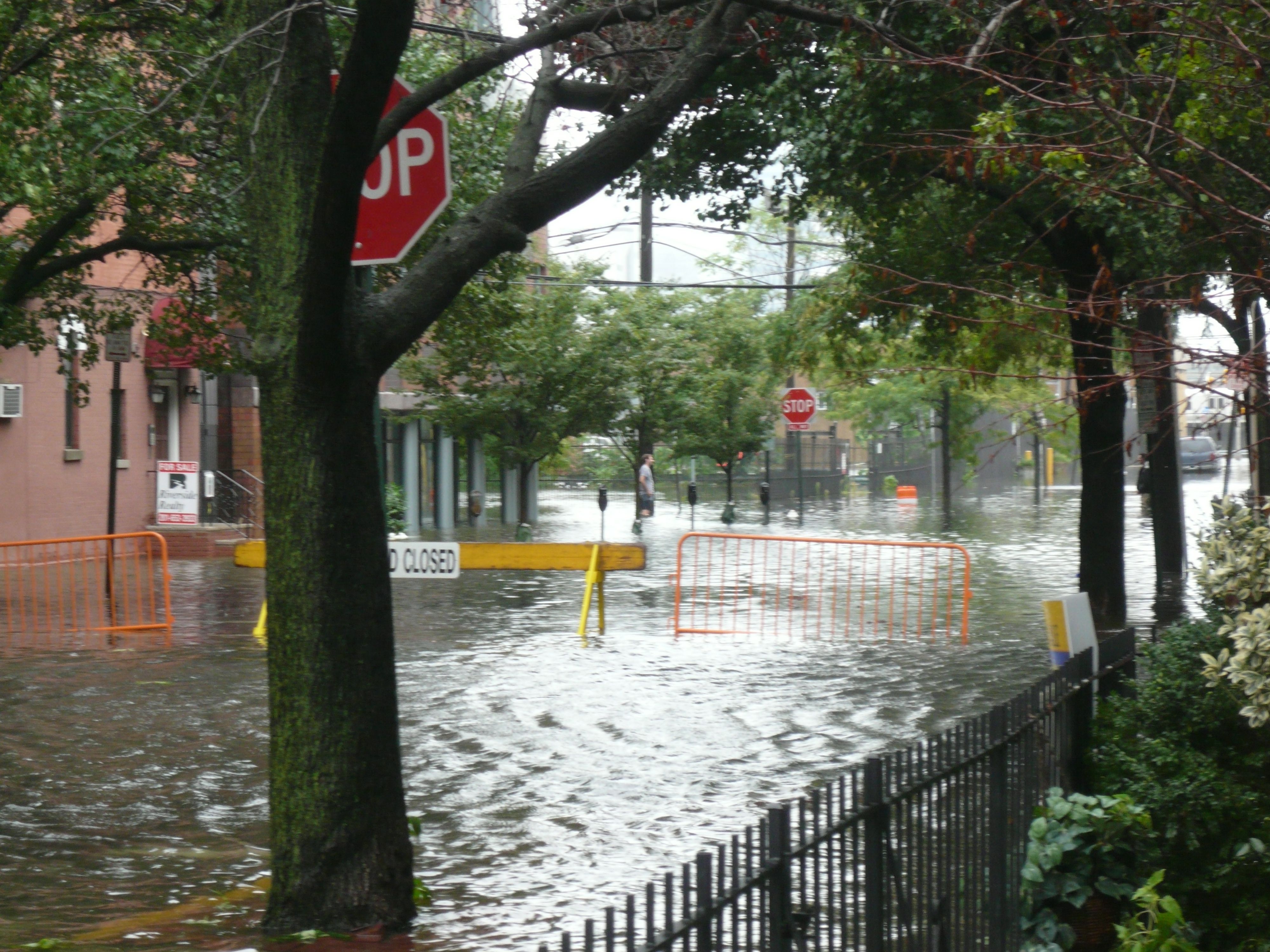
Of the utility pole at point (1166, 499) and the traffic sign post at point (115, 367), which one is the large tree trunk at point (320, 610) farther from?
the traffic sign post at point (115, 367)

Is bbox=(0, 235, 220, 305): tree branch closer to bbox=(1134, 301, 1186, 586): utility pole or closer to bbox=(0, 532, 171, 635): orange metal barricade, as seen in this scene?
bbox=(0, 532, 171, 635): orange metal barricade

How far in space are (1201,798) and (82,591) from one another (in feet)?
57.7

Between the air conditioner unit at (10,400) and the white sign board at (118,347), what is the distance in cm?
642

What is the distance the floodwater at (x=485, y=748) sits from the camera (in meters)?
6.63

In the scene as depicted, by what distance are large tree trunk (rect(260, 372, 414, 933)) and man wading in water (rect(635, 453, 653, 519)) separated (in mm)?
30126

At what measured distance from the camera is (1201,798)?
22.7 feet

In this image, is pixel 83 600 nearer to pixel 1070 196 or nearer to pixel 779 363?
pixel 1070 196

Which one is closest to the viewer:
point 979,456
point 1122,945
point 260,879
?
point 1122,945

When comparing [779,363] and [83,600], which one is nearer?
[83,600]

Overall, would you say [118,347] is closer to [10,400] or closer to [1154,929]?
[10,400]

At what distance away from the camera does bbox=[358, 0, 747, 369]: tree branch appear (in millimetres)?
5977

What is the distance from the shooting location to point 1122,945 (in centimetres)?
575

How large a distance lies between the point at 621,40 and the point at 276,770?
674 centimetres

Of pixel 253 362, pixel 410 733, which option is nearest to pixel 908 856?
pixel 253 362
